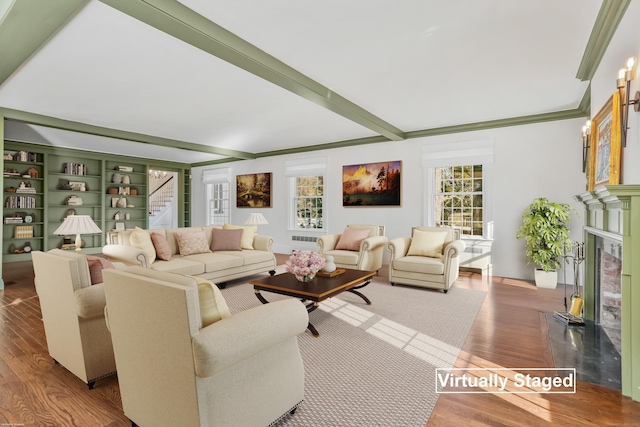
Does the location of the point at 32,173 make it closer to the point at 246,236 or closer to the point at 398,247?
the point at 246,236

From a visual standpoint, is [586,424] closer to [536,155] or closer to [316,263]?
[316,263]

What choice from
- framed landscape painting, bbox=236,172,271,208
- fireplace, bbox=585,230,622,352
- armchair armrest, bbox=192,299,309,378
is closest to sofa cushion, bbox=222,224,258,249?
framed landscape painting, bbox=236,172,271,208

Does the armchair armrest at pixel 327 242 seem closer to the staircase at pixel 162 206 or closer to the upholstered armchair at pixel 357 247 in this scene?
the upholstered armchair at pixel 357 247

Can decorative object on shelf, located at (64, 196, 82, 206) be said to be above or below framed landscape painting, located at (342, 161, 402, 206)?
below

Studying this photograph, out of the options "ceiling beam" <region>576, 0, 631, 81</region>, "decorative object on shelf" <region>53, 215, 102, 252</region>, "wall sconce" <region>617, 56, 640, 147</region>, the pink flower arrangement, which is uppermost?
"ceiling beam" <region>576, 0, 631, 81</region>

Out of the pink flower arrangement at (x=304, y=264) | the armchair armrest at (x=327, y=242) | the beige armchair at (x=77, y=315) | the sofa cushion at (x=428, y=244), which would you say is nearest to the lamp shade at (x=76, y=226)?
the beige armchair at (x=77, y=315)

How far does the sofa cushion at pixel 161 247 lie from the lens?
4.34 m

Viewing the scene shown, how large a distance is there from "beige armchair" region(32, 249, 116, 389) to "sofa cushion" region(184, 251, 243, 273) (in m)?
2.11

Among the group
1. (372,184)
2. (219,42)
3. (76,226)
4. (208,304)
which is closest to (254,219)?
(372,184)

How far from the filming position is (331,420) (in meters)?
1.81

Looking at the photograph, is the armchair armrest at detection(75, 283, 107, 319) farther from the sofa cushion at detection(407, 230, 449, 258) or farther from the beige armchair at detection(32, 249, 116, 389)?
the sofa cushion at detection(407, 230, 449, 258)

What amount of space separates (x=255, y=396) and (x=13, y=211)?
855 centimetres

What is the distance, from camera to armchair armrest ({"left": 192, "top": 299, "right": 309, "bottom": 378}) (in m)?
1.31

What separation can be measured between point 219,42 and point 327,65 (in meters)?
1.14
